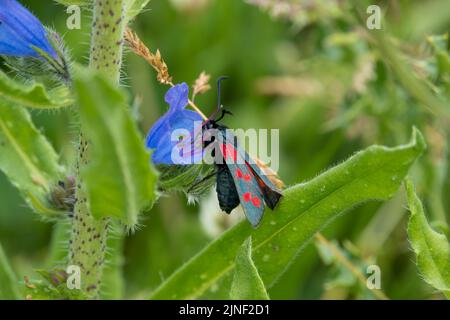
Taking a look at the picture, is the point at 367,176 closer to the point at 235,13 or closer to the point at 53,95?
the point at 53,95

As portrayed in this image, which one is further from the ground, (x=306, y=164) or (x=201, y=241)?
(x=306, y=164)

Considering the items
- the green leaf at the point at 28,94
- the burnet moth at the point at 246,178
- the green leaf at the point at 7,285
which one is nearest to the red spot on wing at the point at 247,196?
the burnet moth at the point at 246,178

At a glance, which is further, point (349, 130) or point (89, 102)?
point (349, 130)

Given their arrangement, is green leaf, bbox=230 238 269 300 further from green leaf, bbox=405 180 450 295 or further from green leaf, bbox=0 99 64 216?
green leaf, bbox=0 99 64 216

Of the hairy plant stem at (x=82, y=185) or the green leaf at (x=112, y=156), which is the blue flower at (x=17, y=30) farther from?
the green leaf at (x=112, y=156)

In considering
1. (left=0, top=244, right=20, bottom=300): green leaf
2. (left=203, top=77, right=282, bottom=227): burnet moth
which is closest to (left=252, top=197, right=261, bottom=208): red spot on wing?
(left=203, top=77, right=282, bottom=227): burnet moth

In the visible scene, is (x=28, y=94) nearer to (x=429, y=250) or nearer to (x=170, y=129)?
(x=170, y=129)
